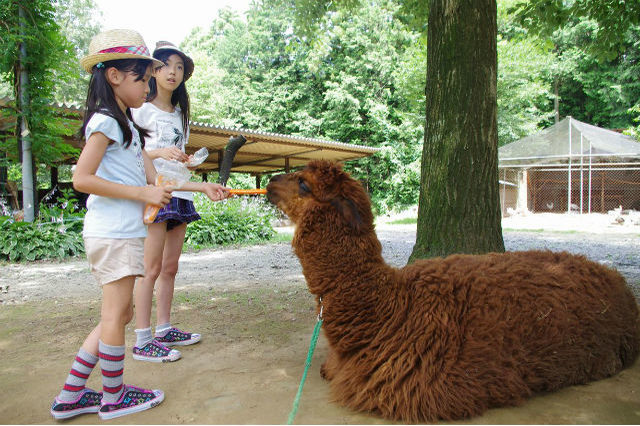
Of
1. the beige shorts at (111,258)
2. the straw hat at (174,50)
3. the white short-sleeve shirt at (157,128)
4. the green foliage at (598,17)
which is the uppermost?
the green foliage at (598,17)

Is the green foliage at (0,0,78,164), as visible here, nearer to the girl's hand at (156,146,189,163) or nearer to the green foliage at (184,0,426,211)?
the girl's hand at (156,146,189,163)

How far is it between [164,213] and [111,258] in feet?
2.67

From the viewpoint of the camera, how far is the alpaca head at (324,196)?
216 centimetres

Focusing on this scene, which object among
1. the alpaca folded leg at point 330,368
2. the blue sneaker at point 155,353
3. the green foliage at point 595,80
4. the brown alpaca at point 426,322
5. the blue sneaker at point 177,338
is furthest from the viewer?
the green foliage at point 595,80

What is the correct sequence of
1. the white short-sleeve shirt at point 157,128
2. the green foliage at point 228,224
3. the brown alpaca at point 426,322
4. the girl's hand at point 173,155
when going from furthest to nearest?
the green foliage at point 228,224
the white short-sleeve shirt at point 157,128
the girl's hand at point 173,155
the brown alpaca at point 426,322

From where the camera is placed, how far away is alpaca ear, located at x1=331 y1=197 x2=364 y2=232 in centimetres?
214

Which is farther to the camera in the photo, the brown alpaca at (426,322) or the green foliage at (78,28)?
the green foliage at (78,28)

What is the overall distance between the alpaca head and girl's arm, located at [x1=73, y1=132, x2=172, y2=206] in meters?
0.60

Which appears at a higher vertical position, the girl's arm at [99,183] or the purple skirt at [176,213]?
the girl's arm at [99,183]

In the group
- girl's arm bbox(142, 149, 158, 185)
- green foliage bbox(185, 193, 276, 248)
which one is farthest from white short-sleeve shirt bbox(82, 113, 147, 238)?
green foliage bbox(185, 193, 276, 248)

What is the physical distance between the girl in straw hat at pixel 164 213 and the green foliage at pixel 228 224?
7.26m

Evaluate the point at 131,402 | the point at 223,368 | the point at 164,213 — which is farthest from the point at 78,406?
the point at 164,213

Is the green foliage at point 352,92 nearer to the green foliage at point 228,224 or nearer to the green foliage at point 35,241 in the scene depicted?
the green foliage at point 228,224

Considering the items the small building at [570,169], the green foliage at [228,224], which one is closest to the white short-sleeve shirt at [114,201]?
the green foliage at [228,224]
